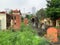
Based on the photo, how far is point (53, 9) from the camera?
32.9 meters

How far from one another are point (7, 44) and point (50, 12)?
2486 centimetres

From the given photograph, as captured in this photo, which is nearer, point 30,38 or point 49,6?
point 30,38

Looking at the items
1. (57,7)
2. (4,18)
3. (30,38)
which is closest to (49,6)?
(57,7)

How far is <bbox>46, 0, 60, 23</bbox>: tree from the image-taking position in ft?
107

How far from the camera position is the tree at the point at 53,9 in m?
32.6

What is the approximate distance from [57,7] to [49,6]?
1382mm

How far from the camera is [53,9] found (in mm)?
32906

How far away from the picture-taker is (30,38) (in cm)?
936

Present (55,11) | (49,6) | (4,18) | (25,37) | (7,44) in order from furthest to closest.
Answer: (49,6) → (55,11) → (4,18) → (25,37) → (7,44)

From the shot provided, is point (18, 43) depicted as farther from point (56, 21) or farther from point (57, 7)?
point (56, 21)

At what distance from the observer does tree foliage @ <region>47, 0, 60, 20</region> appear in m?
32.5

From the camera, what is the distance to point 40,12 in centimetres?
6506

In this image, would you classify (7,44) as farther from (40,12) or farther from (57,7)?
(40,12)

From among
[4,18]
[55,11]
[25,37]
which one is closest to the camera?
[25,37]
